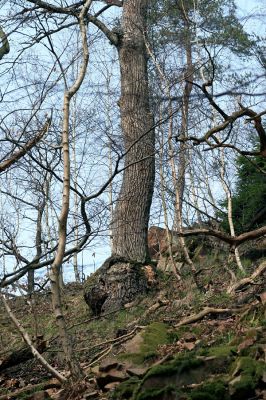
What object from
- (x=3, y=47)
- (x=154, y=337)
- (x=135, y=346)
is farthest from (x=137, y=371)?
(x=3, y=47)

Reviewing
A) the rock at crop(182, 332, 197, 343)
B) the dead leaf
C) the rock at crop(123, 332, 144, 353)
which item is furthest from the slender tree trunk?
the dead leaf

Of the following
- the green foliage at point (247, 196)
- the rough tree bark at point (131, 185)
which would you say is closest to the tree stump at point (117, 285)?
the rough tree bark at point (131, 185)

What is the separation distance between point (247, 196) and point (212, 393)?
10.3 meters

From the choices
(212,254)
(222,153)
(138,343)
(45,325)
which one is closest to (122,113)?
(222,153)

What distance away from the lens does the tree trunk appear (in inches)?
472

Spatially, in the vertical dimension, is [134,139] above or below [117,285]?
above

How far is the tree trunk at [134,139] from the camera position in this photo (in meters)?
12.0

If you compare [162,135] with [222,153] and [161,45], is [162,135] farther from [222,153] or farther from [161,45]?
[161,45]

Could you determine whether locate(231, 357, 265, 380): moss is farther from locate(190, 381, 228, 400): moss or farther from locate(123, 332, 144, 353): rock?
locate(123, 332, 144, 353): rock

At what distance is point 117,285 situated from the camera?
11.0 metres

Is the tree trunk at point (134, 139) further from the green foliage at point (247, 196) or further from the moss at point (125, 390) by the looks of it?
the moss at point (125, 390)

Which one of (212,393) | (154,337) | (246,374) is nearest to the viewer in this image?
(212,393)

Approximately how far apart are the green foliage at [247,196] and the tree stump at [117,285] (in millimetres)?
2393

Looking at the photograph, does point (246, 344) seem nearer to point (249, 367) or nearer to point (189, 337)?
point (249, 367)
